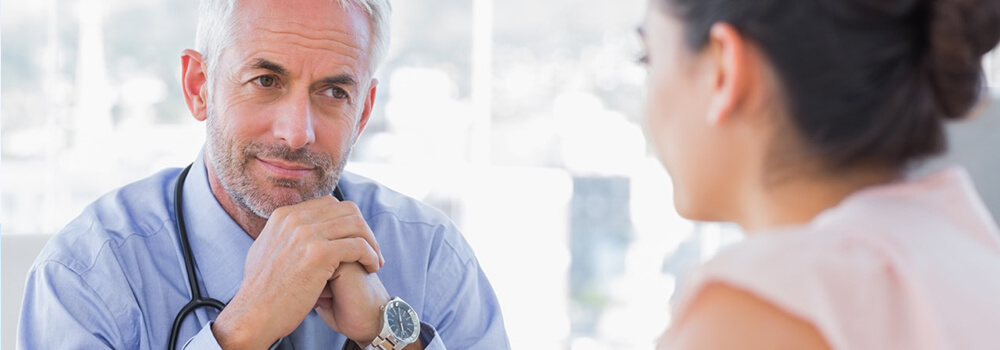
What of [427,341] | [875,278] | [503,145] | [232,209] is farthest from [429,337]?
[503,145]

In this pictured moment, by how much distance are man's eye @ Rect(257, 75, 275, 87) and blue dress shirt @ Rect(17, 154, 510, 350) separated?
Answer: 20 cm

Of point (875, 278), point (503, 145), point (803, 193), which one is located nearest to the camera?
point (875, 278)

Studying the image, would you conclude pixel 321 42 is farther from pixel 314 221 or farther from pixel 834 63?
pixel 834 63

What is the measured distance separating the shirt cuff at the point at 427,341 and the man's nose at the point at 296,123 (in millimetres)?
314

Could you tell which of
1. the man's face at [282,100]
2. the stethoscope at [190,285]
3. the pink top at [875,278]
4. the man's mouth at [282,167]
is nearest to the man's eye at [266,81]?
the man's face at [282,100]

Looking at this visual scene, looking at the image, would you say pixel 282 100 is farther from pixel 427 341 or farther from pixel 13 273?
pixel 13 273

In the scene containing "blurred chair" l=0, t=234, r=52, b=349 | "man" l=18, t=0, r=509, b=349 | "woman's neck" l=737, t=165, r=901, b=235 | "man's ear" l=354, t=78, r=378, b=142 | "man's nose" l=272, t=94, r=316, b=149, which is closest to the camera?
"woman's neck" l=737, t=165, r=901, b=235

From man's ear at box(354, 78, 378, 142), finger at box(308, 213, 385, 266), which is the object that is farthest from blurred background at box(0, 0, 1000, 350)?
finger at box(308, 213, 385, 266)

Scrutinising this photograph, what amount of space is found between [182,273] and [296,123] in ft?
0.95

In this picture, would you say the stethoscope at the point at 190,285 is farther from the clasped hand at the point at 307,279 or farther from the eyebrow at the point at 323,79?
the eyebrow at the point at 323,79

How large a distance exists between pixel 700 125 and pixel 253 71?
871 millimetres

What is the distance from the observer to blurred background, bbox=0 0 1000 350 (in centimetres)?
392

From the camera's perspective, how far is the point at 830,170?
73cm

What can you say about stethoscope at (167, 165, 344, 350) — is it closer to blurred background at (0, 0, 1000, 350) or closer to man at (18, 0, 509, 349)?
man at (18, 0, 509, 349)
